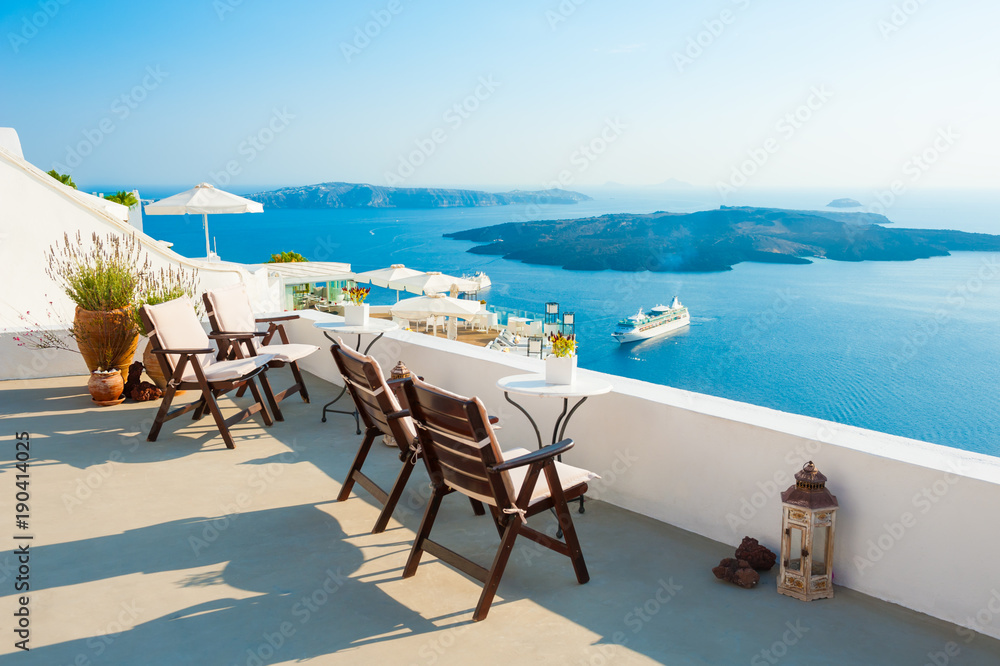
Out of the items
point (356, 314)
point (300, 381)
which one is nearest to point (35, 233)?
point (300, 381)

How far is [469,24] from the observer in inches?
695

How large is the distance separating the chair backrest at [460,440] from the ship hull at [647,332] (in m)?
64.4

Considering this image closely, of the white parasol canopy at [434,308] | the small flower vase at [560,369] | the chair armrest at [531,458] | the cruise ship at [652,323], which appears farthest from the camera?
the cruise ship at [652,323]

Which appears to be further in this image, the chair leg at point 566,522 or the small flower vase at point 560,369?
the small flower vase at point 560,369

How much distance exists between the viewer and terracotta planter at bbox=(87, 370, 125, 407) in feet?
17.9

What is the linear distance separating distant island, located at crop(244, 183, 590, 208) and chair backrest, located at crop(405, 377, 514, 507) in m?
20.5

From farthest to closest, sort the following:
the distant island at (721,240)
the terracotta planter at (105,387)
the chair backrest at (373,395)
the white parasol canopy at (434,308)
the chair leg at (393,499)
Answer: the distant island at (721,240) < the white parasol canopy at (434,308) < the terracotta planter at (105,387) < the chair leg at (393,499) < the chair backrest at (373,395)

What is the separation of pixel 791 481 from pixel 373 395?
177cm

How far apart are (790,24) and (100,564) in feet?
213

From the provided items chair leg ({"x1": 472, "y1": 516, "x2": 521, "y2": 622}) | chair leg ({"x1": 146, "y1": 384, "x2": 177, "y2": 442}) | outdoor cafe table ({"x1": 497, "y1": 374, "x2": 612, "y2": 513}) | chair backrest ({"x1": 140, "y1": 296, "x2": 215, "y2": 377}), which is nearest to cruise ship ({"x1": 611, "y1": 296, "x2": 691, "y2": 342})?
chair backrest ({"x1": 140, "y1": 296, "x2": 215, "y2": 377})

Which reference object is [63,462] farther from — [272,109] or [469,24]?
[469,24]

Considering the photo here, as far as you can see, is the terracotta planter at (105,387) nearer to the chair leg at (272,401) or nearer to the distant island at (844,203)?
the chair leg at (272,401)

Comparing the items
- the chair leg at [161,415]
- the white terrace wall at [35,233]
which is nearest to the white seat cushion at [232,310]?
the chair leg at [161,415]

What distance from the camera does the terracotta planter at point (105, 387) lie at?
5.47m
